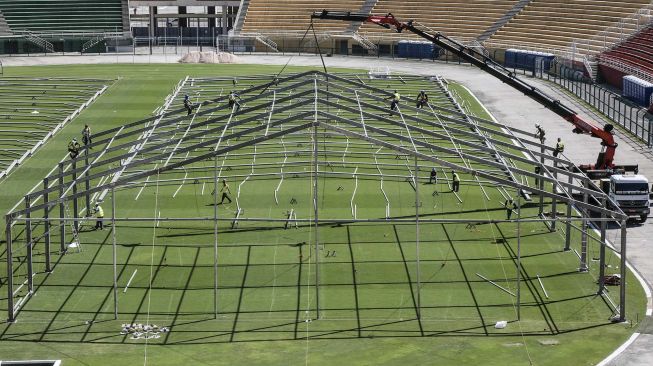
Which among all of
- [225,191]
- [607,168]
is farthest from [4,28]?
[607,168]

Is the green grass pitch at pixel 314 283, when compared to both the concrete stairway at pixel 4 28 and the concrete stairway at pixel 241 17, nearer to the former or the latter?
the concrete stairway at pixel 4 28

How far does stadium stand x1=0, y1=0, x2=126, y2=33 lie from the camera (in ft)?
375

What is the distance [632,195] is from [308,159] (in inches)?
664

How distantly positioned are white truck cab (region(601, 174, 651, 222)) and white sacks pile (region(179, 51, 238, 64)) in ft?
189

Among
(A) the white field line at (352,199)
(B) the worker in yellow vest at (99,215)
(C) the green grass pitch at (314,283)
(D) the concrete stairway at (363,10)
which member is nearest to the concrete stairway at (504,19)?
(D) the concrete stairway at (363,10)

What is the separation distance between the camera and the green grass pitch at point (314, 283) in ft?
118

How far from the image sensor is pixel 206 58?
10325cm

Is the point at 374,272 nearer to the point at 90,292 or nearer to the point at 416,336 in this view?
the point at 416,336

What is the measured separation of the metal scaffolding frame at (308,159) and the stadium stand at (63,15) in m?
36.0

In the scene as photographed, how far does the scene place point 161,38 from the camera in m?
122

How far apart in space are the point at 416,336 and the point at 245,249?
11.1 metres

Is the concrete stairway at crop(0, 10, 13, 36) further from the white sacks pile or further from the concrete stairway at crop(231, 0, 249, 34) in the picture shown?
the concrete stairway at crop(231, 0, 249, 34)

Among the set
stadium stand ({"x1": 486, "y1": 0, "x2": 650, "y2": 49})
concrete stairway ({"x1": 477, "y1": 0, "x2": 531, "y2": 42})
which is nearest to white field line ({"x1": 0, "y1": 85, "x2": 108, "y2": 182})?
concrete stairway ({"x1": 477, "y1": 0, "x2": 531, "y2": 42})

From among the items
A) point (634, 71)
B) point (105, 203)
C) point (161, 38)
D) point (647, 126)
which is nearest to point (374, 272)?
point (105, 203)
